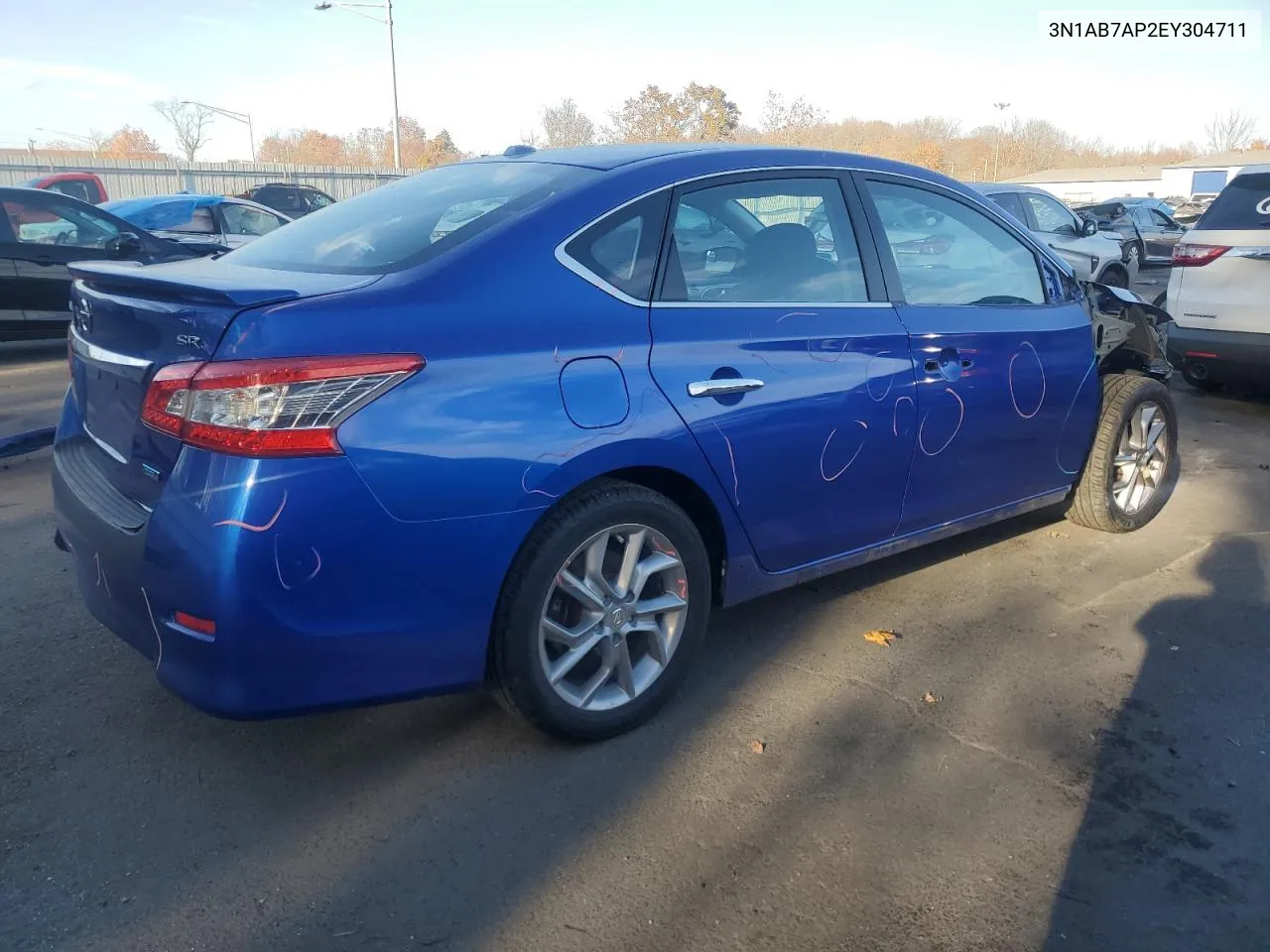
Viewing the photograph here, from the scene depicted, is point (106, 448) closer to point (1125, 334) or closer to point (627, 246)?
point (627, 246)

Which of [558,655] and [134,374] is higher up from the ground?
[134,374]

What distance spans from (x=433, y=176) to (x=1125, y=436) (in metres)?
3.40

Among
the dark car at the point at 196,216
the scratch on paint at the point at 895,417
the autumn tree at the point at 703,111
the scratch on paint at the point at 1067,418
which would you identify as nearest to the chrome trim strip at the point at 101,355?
the scratch on paint at the point at 895,417

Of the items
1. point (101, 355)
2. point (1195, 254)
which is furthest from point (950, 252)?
point (1195, 254)

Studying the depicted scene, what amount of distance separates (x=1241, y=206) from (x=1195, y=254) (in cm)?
43

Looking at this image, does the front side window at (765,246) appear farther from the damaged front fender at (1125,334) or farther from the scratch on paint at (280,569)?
the damaged front fender at (1125,334)

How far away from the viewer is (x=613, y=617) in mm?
2988

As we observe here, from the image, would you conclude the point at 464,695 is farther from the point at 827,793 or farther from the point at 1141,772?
the point at 1141,772

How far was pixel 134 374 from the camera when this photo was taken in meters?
2.64

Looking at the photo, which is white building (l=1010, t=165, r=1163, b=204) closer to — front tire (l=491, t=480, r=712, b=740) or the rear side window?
the rear side window

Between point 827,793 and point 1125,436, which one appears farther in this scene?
point 1125,436

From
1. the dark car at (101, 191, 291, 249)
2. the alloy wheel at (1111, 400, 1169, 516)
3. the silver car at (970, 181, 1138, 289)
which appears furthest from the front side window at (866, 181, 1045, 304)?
the dark car at (101, 191, 291, 249)

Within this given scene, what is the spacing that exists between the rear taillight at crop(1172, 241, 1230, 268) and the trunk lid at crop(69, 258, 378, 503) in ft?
22.3

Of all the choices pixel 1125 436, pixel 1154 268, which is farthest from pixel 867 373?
pixel 1154 268
